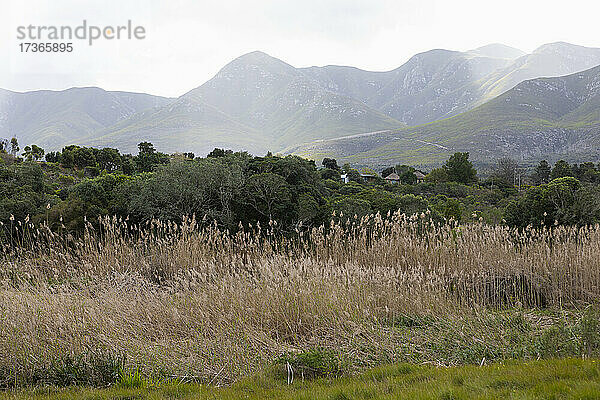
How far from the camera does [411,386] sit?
10.6 ft

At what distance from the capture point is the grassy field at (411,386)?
300 centimetres

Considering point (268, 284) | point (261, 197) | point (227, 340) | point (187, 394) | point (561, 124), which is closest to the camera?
point (187, 394)

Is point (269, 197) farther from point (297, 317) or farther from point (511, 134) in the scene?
point (511, 134)

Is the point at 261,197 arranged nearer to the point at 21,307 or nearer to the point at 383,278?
the point at 383,278

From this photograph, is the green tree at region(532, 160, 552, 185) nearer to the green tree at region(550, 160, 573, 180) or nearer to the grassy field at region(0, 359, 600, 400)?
the green tree at region(550, 160, 573, 180)

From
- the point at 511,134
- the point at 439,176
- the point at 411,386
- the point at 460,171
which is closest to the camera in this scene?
the point at 411,386

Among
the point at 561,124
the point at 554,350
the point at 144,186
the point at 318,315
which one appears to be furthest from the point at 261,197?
the point at 561,124

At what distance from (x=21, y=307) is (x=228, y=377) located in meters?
2.64

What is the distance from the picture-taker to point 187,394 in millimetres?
3357

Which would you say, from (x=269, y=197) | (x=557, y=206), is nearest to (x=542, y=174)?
(x=557, y=206)

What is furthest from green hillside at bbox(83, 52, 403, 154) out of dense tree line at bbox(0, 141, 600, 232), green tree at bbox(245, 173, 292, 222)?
green tree at bbox(245, 173, 292, 222)

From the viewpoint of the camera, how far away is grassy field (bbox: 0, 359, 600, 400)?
3.00 metres

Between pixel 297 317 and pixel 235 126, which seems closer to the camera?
pixel 297 317

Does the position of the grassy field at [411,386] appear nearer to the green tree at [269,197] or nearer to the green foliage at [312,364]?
the green foliage at [312,364]
